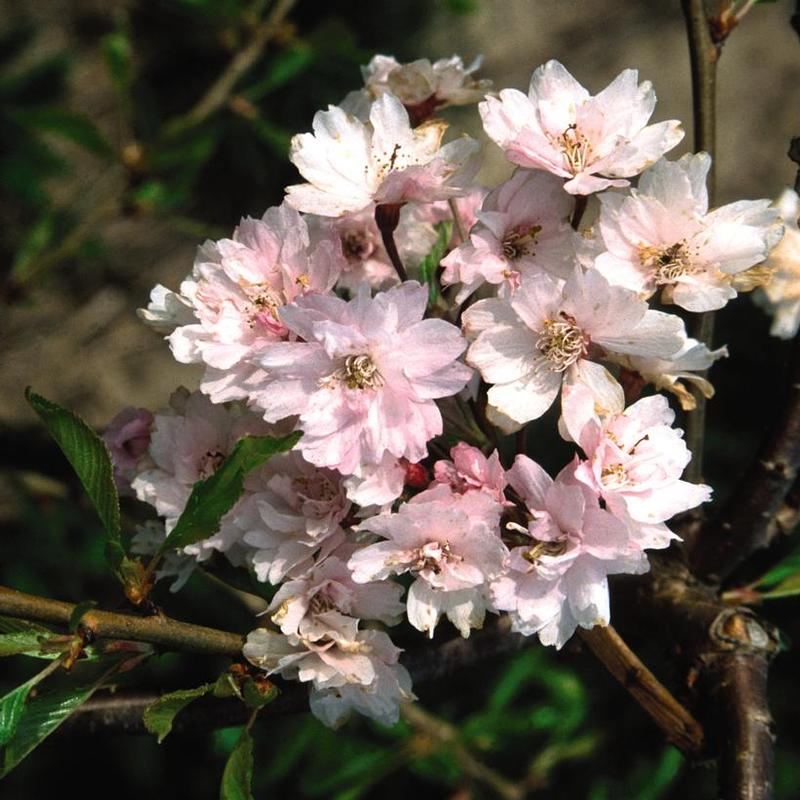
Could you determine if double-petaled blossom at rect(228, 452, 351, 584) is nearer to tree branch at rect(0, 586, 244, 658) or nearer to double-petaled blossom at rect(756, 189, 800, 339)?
tree branch at rect(0, 586, 244, 658)

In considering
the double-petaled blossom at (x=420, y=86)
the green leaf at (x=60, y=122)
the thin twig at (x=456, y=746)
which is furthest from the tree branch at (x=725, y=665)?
the green leaf at (x=60, y=122)

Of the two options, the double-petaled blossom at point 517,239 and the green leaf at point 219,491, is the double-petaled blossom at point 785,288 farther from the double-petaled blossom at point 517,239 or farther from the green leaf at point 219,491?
the green leaf at point 219,491

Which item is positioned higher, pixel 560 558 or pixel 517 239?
pixel 517 239

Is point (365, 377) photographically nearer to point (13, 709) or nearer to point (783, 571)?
point (13, 709)

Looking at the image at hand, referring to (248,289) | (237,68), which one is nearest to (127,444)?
(248,289)

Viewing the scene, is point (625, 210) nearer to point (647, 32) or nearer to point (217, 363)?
point (217, 363)
